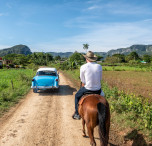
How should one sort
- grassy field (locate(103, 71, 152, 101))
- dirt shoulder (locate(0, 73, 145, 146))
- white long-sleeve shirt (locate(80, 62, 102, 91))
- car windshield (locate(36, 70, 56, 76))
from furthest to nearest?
1. grassy field (locate(103, 71, 152, 101))
2. car windshield (locate(36, 70, 56, 76))
3. dirt shoulder (locate(0, 73, 145, 146))
4. white long-sleeve shirt (locate(80, 62, 102, 91))

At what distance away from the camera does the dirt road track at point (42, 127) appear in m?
4.67

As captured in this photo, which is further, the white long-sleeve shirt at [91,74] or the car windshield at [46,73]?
the car windshield at [46,73]

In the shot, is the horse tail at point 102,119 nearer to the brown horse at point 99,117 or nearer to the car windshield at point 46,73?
the brown horse at point 99,117

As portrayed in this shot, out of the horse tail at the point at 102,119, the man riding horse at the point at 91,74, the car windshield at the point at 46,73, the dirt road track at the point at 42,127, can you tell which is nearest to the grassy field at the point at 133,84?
the man riding horse at the point at 91,74

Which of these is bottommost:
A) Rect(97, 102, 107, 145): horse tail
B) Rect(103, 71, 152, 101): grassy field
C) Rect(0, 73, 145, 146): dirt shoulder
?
Rect(103, 71, 152, 101): grassy field

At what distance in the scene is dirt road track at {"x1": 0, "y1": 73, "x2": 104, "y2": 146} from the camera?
467 cm

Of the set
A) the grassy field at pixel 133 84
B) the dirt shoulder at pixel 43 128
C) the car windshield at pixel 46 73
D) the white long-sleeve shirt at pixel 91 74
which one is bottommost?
the grassy field at pixel 133 84

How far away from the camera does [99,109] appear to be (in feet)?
11.5

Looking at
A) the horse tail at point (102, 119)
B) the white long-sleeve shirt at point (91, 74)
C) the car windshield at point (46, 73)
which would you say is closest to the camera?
the horse tail at point (102, 119)

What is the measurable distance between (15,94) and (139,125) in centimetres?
863

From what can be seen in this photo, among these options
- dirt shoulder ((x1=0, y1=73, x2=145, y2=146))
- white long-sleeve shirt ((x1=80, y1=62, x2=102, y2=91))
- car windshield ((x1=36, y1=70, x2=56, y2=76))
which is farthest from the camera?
car windshield ((x1=36, y1=70, x2=56, y2=76))

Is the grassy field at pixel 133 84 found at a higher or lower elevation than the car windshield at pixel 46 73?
lower

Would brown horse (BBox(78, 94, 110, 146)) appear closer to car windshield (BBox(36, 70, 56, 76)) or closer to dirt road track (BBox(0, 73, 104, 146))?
dirt road track (BBox(0, 73, 104, 146))

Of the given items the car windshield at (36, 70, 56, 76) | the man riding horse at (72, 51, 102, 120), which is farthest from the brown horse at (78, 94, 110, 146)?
the car windshield at (36, 70, 56, 76)
